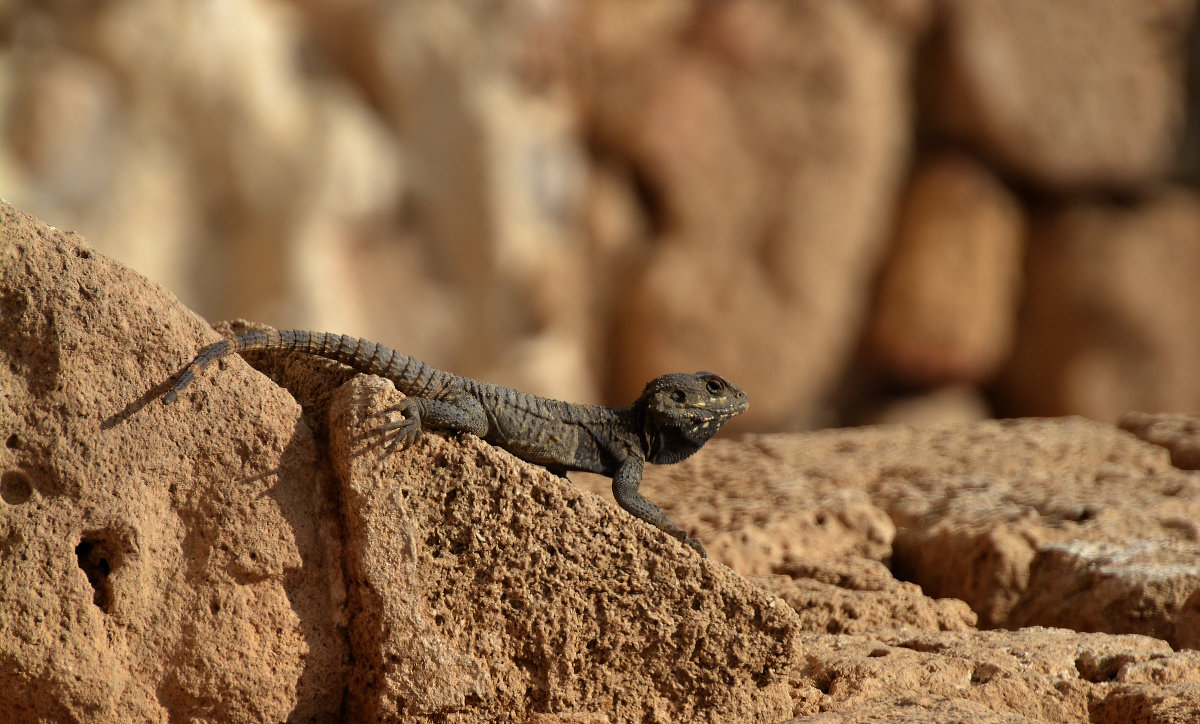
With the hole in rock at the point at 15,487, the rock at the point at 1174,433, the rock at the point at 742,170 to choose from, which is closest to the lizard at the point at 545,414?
the hole in rock at the point at 15,487

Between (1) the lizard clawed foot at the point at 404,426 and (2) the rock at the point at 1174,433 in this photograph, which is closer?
(1) the lizard clawed foot at the point at 404,426

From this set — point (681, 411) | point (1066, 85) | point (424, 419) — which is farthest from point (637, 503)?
point (1066, 85)

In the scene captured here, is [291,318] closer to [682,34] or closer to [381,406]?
[682,34]

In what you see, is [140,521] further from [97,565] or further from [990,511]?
[990,511]

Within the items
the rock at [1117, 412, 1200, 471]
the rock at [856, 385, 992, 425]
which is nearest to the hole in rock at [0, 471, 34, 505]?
the rock at [1117, 412, 1200, 471]

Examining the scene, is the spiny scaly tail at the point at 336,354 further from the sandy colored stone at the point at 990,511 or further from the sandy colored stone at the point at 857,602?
the sandy colored stone at the point at 990,511

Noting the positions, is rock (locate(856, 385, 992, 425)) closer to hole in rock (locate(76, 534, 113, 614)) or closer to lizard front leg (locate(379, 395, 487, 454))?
lizard front leg (locate(379, 395, 487, 454))
